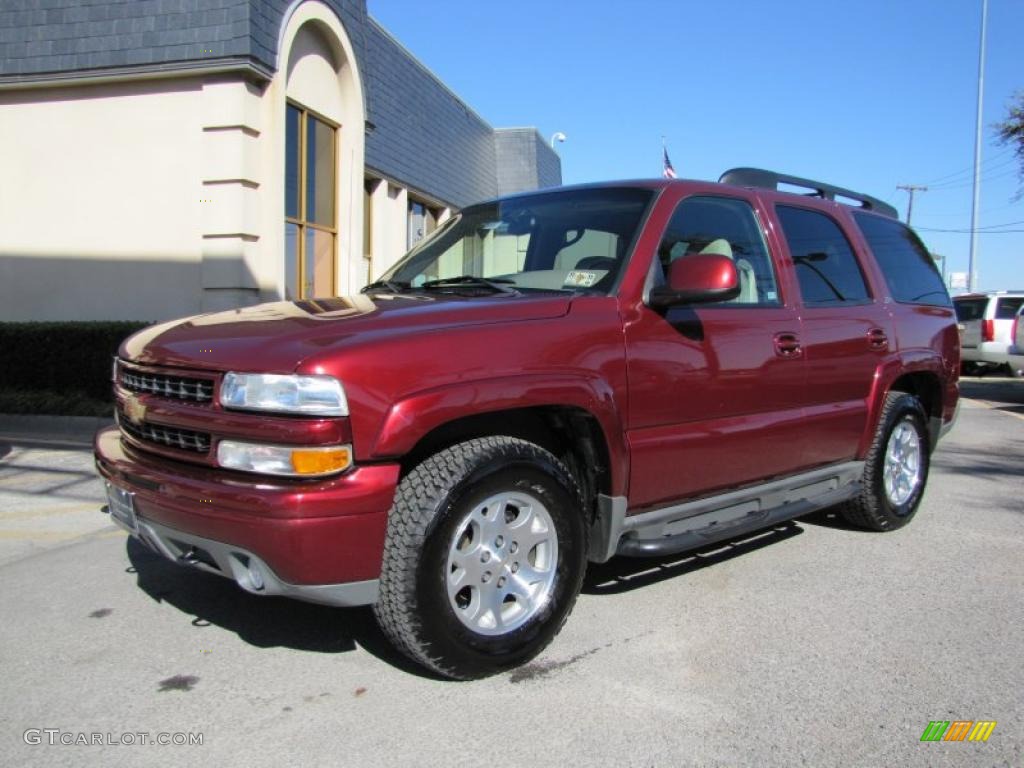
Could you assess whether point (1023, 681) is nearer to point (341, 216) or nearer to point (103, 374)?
point (103, 374)

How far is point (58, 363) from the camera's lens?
9406 millimetres

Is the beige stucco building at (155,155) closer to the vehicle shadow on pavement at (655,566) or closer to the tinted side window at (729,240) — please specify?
the vehicle shadow on pavement at (655,566)

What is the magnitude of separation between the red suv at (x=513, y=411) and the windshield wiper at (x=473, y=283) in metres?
0.02

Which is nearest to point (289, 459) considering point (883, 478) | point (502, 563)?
point (502, 563)

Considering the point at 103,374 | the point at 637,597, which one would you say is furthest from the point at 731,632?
the point at 103,374

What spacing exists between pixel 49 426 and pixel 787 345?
779 centimetres

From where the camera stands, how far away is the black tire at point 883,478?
4973 millimetres

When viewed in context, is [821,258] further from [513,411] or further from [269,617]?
[269,617]

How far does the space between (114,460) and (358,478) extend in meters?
1.22

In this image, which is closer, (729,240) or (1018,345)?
(729,240)

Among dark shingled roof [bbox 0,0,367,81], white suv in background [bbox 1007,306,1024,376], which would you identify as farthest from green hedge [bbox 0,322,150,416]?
white suv in background [bbox 1007,306,1024,376]

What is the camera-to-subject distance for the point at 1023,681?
320 centimetres

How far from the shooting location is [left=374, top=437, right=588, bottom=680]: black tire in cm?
285

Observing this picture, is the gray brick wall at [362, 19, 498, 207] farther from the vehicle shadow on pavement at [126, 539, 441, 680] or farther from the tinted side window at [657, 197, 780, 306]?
the vehicle shadow on pavement at [126, 539, 441, 680]
